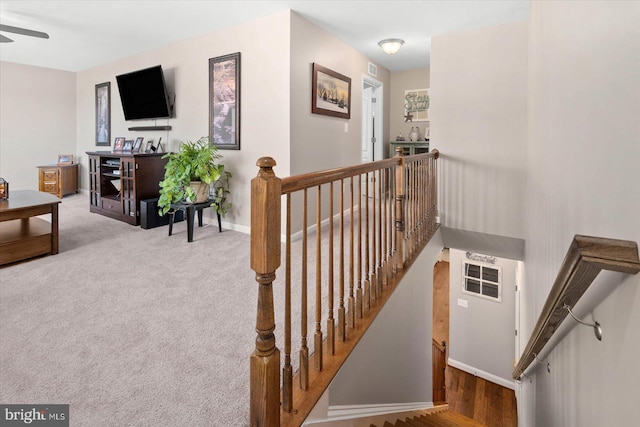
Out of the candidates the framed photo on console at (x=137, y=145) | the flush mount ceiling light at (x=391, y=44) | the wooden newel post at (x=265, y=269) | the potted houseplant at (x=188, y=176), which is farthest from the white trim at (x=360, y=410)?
the framed photo on console at (x=137, y=145)

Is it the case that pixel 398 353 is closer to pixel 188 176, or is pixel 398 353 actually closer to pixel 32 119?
pixel 188 176

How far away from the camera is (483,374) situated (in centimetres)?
577

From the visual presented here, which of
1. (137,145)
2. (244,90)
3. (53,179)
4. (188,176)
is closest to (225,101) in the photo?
(244,90)

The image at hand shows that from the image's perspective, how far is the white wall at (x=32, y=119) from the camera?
20.4 ft

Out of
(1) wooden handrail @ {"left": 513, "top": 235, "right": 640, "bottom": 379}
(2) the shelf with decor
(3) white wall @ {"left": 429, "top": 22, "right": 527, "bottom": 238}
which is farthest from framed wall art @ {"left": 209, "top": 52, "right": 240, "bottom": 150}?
(1) wooden handrail @ {"left": 513, "top": 235, "right": 640, "bottom": 379}

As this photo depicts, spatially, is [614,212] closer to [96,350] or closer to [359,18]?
[96,350]

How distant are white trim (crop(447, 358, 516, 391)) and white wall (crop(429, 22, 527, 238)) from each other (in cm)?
298

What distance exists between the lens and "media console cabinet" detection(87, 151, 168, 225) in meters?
4.45

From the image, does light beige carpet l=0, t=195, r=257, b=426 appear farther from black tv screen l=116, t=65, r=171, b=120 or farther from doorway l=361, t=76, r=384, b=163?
doorway l=361, t=76, r=384, b=163

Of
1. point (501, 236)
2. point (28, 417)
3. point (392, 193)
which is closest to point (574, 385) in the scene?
point (392, 193)

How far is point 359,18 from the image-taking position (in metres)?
3.84

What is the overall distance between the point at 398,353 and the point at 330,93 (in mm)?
3094

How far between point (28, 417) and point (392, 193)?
243 centimetres

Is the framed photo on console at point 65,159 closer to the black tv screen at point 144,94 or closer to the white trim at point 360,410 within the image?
the black tv screen at point 144,94
